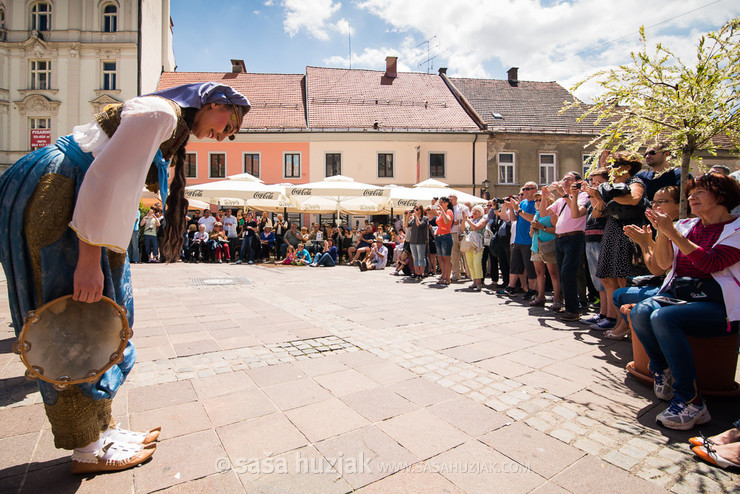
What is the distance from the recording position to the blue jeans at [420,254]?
1053cm

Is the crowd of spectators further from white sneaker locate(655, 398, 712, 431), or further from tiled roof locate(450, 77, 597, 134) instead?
tiled roof locate(450, 77, 597, 134)

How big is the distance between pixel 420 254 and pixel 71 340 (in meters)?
9.15

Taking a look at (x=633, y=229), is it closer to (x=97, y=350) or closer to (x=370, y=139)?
(x=97, y=350)

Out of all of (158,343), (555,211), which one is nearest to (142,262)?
(158,343)

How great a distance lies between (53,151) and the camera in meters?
1.82

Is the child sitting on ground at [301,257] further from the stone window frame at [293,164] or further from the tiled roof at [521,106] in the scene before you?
the tiled roof at [521,106]

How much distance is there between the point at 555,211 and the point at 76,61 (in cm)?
3436

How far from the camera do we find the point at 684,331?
278 centimetres

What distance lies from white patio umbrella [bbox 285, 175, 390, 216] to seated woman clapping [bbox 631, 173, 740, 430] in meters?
12.3

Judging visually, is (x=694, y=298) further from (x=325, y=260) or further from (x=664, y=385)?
(x=325, y=260)

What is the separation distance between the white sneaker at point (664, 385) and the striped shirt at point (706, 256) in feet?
2.32

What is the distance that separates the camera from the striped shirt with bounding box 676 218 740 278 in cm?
257

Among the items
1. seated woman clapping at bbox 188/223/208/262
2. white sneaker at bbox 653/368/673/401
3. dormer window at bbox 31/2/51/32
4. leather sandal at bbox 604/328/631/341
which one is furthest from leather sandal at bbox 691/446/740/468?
dormer window at bbox 31/2/51/32

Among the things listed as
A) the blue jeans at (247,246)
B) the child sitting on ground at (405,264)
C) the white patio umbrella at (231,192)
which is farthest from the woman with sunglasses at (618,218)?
the white patio umbrella at (231,192)
